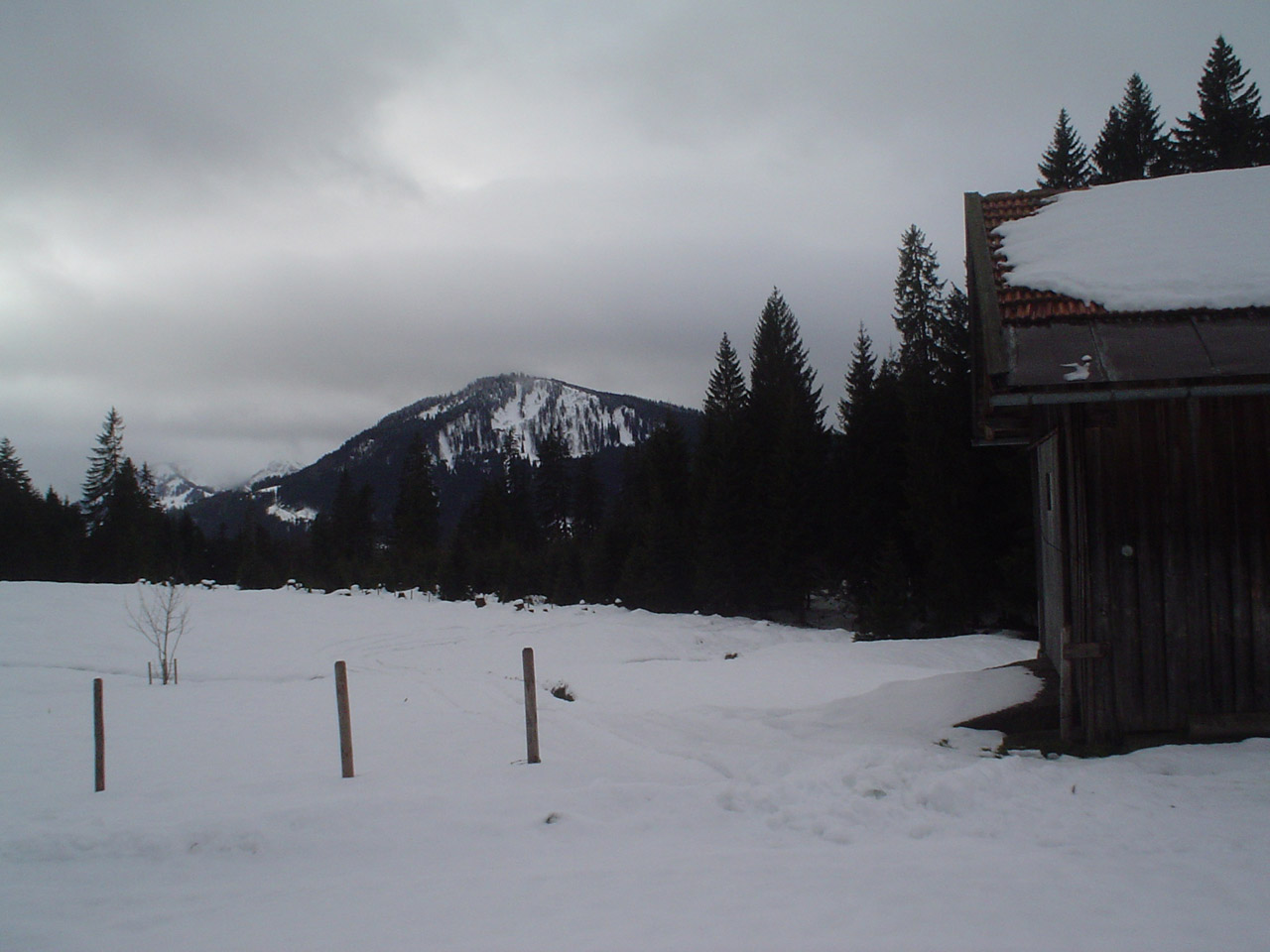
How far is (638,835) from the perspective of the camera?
5.74 metres

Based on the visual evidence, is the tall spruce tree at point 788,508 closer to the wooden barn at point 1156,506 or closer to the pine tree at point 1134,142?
the pine tree at point 1134,142

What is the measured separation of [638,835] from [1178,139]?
3322 cm

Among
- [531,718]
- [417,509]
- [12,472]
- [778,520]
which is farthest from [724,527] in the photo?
[12,472]

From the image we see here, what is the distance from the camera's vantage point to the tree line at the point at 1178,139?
24.9m

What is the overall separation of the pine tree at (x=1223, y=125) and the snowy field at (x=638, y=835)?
25.8 metres

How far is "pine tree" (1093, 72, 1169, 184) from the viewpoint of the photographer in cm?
2680

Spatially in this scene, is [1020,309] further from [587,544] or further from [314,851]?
[587,544]

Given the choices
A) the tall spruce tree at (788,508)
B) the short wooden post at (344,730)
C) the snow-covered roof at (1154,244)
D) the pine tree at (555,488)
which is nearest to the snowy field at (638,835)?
the short wooden post at (344,730)

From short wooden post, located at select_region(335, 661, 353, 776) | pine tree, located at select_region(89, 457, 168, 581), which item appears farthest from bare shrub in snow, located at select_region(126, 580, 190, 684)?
pine tree, located at select_region(89, 457, 168, 581)

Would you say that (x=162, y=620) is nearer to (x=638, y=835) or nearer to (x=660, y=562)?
(x=660, y=562)

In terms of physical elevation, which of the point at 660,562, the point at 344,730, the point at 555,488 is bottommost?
the point at 660,562

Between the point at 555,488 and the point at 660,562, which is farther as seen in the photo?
the point at 555,488

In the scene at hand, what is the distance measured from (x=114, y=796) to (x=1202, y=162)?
3387 cm

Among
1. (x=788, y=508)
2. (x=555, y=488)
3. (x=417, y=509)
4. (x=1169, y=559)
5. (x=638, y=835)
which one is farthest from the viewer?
(x=555, y=488)
